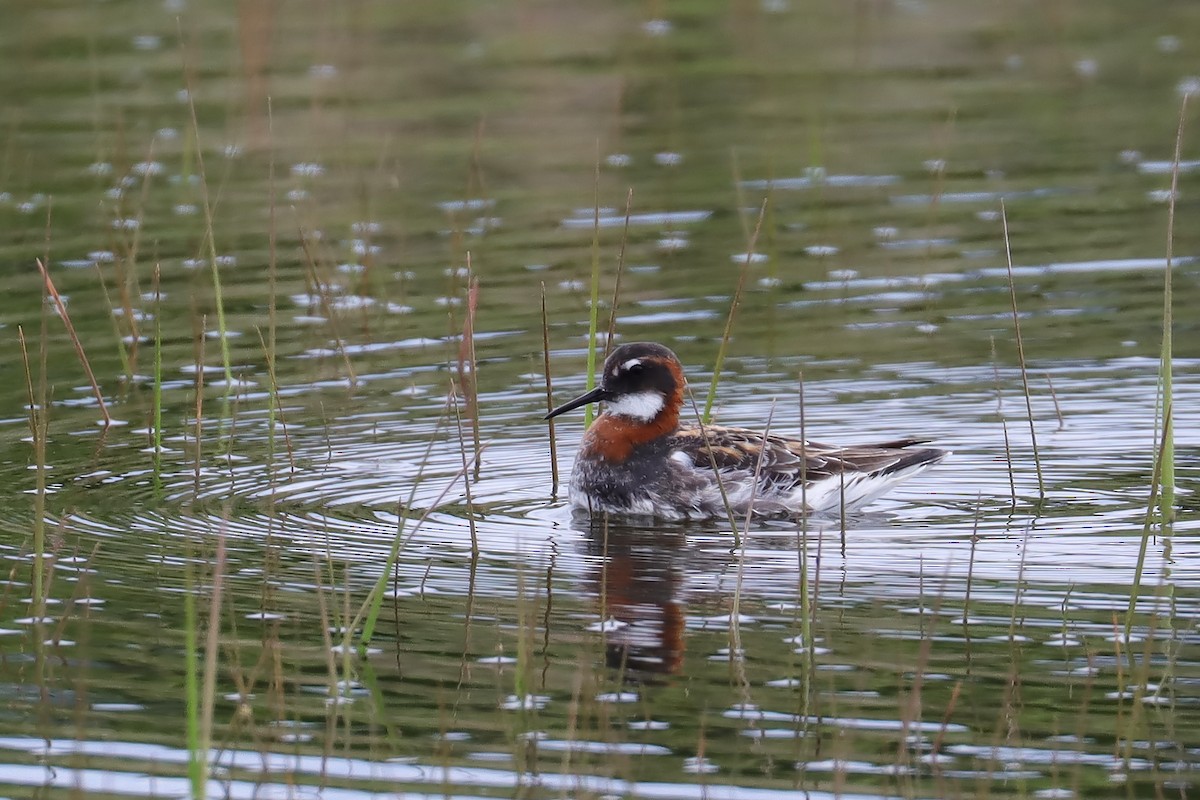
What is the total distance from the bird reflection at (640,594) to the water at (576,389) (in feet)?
0.12

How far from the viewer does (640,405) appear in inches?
399

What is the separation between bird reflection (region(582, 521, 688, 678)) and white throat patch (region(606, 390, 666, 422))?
0.72m

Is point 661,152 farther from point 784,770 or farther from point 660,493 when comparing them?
point 784,770

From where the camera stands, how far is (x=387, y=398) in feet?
37.7

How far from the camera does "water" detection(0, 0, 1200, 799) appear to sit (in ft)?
21.5

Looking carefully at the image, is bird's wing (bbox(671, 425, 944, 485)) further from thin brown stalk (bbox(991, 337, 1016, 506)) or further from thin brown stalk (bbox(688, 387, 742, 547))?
thin brown stalk (bbox(991, 337, 1016, 506))

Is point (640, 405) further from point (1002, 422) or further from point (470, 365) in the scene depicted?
point (1002, 422)

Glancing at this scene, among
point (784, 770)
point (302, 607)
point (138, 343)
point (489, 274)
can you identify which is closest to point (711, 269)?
point (489, 274)

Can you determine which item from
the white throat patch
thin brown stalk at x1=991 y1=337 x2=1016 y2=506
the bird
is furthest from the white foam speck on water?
the white throat patch

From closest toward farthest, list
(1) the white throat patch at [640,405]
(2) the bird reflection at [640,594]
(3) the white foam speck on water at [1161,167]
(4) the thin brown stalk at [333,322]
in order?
(2) the bird reflection at [640,594] < (1) the white throat patch at [640,405] < (4) the thin brown stalk at [333,322] < (3) the white foam speck on water at [1161,167]

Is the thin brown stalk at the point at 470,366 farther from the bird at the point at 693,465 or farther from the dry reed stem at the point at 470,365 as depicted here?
the bird at the point at 693,465

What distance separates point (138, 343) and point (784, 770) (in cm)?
706

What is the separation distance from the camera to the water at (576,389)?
6559 mm

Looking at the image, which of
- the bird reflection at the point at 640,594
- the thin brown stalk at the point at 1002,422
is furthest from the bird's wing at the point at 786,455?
the bird reflection at the point at 640,594
